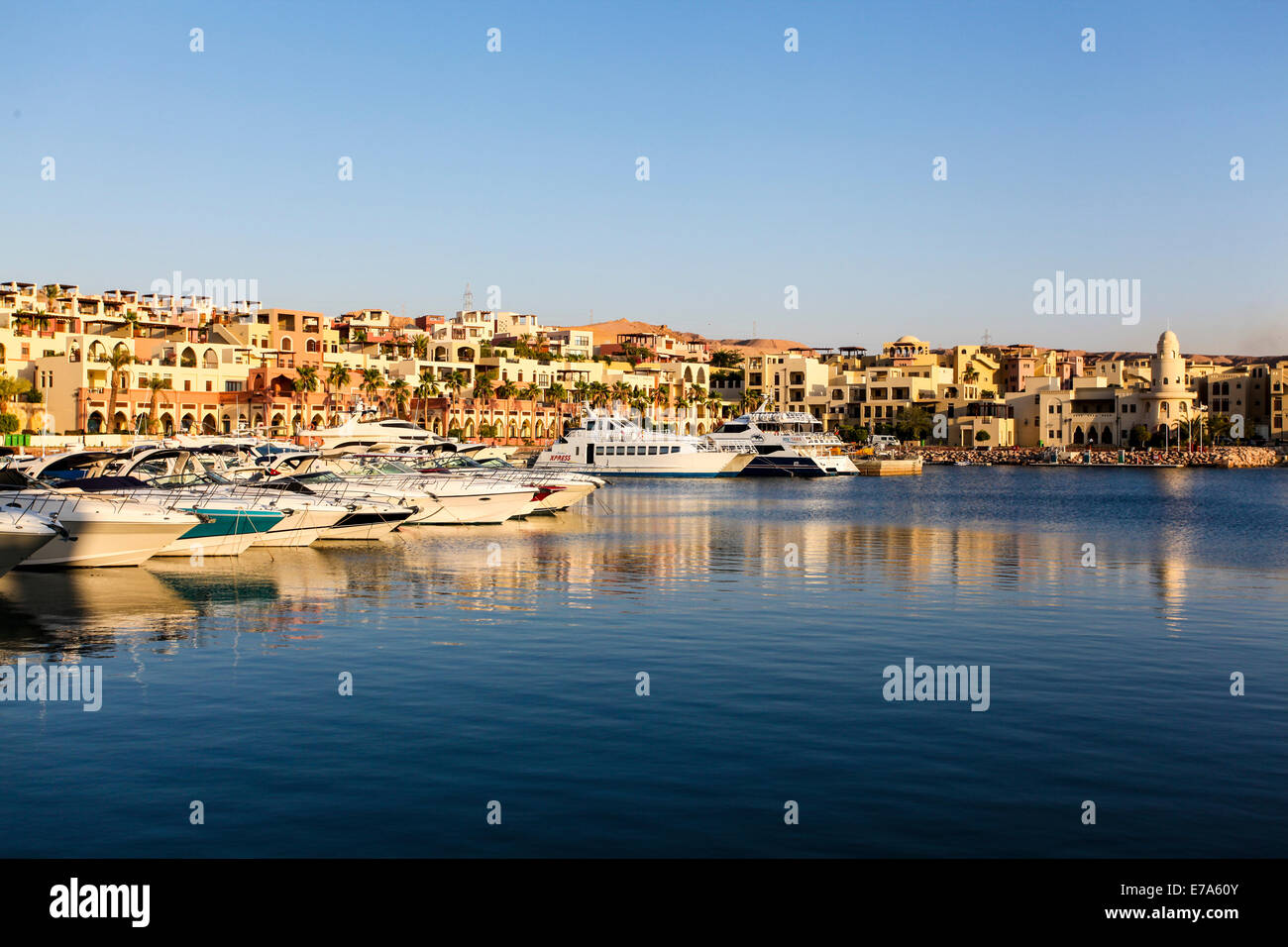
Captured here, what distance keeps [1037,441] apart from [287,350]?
109396mm

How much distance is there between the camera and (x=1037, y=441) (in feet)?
602

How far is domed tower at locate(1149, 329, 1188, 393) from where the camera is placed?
175 m

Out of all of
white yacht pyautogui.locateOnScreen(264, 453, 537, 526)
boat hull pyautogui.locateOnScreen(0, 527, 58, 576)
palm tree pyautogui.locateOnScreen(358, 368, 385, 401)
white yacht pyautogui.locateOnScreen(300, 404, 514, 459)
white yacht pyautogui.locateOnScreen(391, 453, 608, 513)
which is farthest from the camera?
palm tree pyautogui.locateOnScreen(358, 368, 385, 401)

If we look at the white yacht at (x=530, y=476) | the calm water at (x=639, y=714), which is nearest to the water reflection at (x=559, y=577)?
the calm water at (x=639, y=714)

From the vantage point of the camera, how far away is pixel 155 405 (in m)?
109

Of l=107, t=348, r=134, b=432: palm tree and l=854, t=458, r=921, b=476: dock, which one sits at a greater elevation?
l=107, t=348, r=134, b=432: palm tree

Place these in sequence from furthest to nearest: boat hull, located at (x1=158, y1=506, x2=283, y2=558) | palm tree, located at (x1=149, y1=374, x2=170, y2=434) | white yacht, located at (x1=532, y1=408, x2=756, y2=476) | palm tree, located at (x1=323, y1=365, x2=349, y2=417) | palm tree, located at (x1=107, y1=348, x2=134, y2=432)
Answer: palm tree, located at (x1=323, y1=365, x2=349, y2=417) < white yacht, located at (x1=532, y1=408, x2=756, y2=476) < palm tree, located at (x1=149, y1=374, x2=170, y2=434) < palm tree, located at (x1=107, y1=348, x2=134, y2=432) < boat hull, located at (x1=158, y1=506, x2=283, y2=558)

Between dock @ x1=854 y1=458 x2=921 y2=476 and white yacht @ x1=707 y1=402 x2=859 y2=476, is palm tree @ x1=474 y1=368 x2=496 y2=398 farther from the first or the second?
dock @ x1=854 y1=458 x2=921 y2=476

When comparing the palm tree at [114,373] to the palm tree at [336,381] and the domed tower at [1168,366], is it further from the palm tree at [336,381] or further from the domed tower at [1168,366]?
the domed tower at [1168,366]

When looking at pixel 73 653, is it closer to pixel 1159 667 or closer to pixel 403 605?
Result: pixel 403 605

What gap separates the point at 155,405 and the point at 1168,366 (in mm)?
135168

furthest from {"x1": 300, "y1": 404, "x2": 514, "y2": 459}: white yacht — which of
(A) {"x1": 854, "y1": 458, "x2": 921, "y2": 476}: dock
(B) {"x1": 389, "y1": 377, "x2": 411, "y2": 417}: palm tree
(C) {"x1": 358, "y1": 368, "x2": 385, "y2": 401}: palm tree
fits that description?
(A) {"x1": 854, "y1": 458, "x2": 921, "y2": 476}: dock

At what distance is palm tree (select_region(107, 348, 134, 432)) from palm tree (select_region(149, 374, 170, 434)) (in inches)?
112
